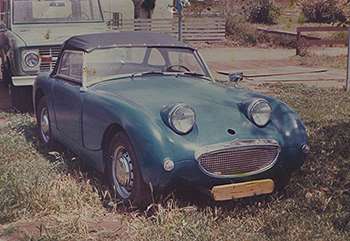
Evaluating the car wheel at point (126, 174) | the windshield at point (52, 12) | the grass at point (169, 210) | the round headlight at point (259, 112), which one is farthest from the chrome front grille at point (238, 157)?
the windshield at point (52, 12)

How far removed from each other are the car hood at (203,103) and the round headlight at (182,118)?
6cm

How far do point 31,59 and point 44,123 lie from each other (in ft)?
6.05

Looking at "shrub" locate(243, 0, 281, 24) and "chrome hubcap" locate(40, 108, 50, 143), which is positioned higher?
"shrub" locate(243, 0, 281, 24)

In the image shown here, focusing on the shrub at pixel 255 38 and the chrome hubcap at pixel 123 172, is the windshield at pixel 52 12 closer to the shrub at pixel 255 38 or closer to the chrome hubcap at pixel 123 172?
the chrome hubcap at pixel 123 172

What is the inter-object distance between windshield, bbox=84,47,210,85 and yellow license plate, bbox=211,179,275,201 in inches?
66.2

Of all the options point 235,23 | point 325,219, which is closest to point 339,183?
point 325,219

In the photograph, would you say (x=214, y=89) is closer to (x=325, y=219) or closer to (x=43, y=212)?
(x=325, y=219)

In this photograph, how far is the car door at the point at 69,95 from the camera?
4.70 meters

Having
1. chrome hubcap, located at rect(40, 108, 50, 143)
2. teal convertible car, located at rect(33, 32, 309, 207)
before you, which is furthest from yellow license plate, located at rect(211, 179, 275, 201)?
chrome hubcap, located at rect(40, 108, 50, 143)

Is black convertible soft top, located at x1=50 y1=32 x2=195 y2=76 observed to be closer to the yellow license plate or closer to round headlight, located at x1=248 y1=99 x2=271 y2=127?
round headlight, located at x1=248 y1=99 x2=271 y2=127

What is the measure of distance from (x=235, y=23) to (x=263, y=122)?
22.1m

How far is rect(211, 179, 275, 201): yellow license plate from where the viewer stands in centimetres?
362

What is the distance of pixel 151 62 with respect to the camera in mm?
5039

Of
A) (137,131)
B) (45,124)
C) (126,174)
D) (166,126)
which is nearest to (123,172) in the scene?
(126,174)
